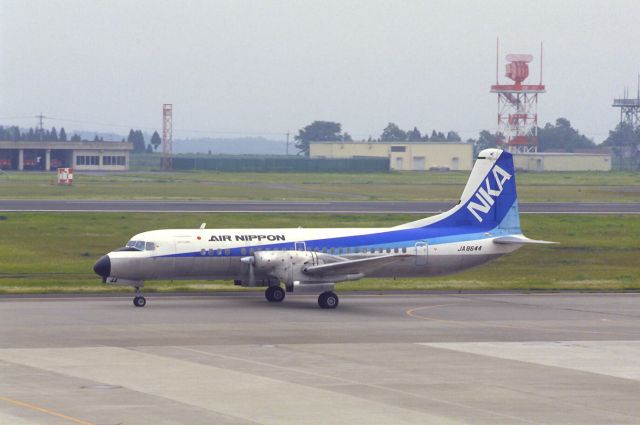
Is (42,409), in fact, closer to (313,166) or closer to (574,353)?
(574,353)

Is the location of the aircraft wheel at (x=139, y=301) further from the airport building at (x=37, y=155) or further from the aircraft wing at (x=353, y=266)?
the airport building at (x=37, y=155)

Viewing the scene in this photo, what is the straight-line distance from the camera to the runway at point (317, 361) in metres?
23.6

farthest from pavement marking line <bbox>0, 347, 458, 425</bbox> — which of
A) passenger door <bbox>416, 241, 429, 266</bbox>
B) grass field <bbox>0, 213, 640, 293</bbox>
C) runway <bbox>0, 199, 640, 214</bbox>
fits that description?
runway <bbox>0, 199, 640, 214</bbox>

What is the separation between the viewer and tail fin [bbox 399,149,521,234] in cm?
4581

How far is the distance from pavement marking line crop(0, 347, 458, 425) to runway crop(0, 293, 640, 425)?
0.19 feet

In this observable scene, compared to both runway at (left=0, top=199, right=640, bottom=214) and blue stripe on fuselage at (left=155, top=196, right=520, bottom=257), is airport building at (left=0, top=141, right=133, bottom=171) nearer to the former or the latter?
runway at (left=0, top=199, right=640, bottom=214)

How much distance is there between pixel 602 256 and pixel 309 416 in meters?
44.0

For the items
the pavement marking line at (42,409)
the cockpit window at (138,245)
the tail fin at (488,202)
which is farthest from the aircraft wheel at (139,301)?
the pavement marking line at (42,409)

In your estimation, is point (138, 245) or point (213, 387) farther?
point (138, 245)

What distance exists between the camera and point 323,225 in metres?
74.1

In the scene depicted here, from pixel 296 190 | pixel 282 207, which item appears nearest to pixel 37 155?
pixel 296 190

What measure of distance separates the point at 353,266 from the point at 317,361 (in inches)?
484

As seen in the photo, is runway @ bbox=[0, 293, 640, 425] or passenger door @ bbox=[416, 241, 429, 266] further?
passenger door @ bbox=[416, 241, 429, 266]

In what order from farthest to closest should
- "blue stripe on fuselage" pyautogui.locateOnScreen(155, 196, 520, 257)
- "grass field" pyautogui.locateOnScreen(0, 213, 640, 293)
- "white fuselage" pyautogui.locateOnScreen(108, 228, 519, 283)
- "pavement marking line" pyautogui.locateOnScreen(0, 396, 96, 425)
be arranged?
"grass field" pyautogui.locateOnScreen(0, 213, 640, 293) < "blue stripe on fuselage" pyautogui.locateOnScreen(155, 196, 520, 257) < "white fuselage" pyautogui.locateOnScreen(108, 228, 519, 283) < "pavement marking line" pyautogui.locateOnScreen(0, 396, 96, 425)
